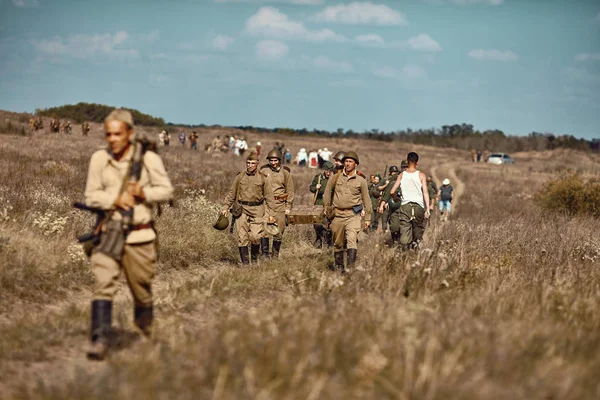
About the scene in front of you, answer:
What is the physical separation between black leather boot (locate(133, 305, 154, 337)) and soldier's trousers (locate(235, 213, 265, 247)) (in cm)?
555

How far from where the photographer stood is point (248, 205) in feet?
36.8

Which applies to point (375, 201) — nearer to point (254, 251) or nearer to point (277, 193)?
point (277, 193)

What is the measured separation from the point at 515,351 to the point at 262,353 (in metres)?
1.76

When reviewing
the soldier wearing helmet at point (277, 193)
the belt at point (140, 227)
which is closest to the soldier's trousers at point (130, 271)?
the belt at point (140, 227)

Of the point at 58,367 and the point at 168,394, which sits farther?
the point at 58,367

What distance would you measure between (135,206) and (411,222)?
6.86 meters

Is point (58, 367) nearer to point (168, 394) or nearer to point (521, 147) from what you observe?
point (168, 394)

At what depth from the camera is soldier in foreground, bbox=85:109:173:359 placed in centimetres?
532

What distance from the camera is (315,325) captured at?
5102 millimetres

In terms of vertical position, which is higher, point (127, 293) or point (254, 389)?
point (254, 389)

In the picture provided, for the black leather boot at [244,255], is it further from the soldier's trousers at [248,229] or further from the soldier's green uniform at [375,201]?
the soldier's green uniform at [375,201]

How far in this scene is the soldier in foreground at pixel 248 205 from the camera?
11.2 m

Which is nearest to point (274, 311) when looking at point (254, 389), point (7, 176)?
point (254, 389)

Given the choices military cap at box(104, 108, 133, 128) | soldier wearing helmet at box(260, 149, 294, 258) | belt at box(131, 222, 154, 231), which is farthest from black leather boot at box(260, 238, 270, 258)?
military cap at box(104, 108, 133, 128)
